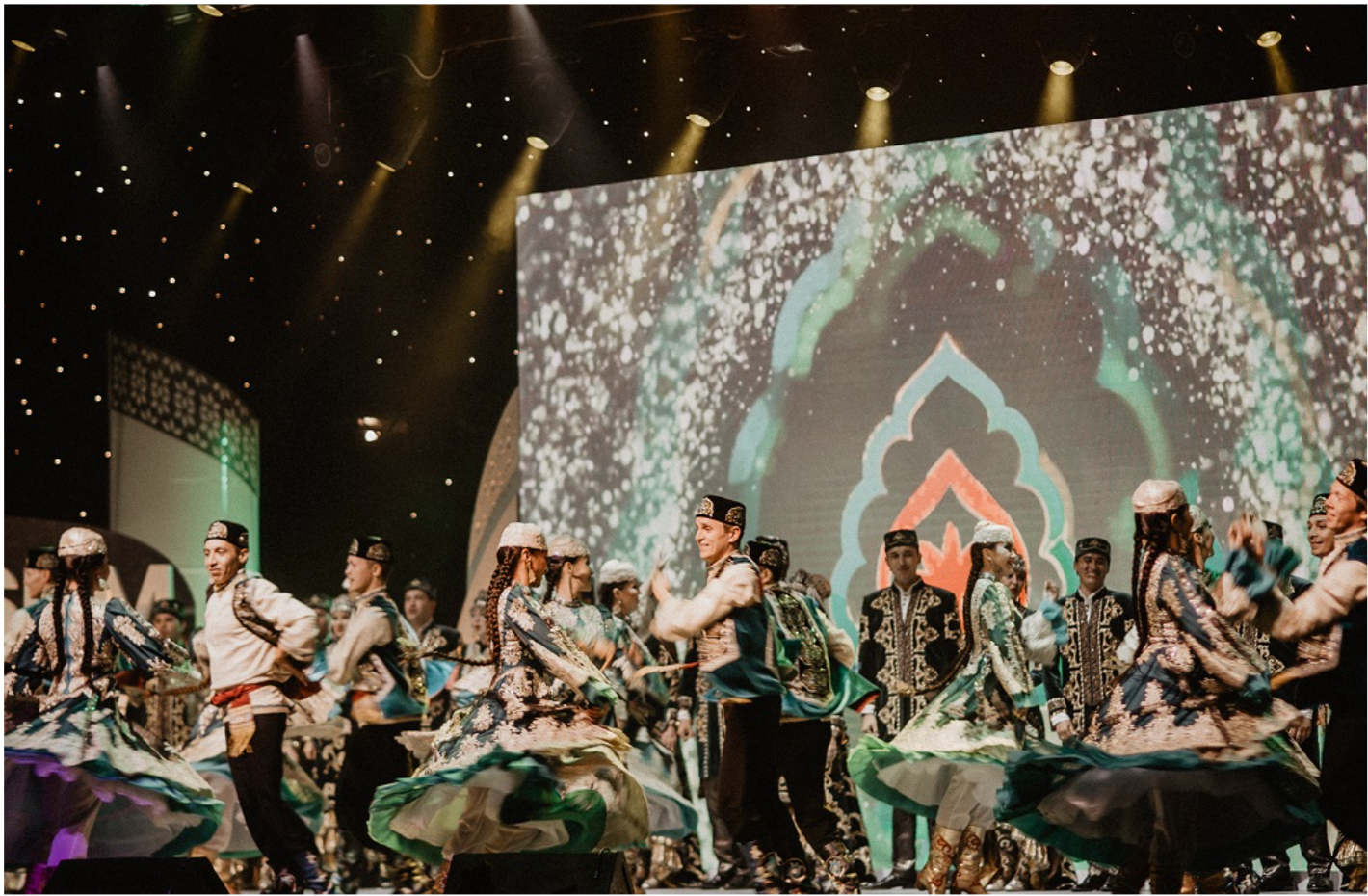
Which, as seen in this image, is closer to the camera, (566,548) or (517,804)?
(517,804)

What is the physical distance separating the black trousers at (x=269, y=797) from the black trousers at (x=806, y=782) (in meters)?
2.01

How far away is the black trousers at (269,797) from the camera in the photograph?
7039mm

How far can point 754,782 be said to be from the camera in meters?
6.57

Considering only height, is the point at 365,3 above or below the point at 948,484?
above

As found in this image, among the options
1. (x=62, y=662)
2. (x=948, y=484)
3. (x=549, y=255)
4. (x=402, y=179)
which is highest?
(x=402, y=179)

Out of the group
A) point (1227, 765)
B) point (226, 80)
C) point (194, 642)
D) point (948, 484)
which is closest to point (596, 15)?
point (226, 80)

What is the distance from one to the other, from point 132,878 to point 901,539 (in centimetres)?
460

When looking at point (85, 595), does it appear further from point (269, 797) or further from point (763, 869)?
point (763, 869)

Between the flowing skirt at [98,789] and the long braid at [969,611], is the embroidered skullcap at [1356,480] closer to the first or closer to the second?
the long braid at [969,611]

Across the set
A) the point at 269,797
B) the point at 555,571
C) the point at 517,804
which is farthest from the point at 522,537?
the point at 269,797

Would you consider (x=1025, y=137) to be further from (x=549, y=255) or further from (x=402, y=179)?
(x=402, y=179)

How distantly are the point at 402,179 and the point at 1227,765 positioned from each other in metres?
7.82

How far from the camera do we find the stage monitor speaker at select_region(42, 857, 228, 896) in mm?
5227

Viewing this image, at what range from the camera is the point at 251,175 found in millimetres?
11609
